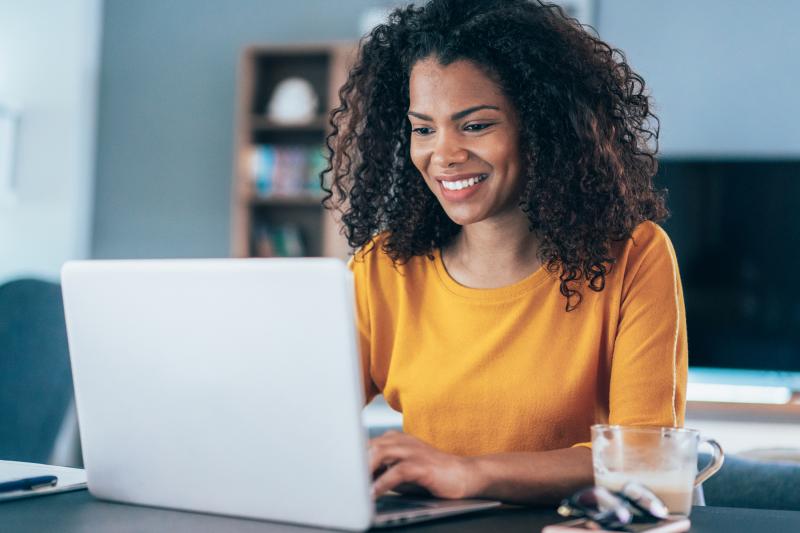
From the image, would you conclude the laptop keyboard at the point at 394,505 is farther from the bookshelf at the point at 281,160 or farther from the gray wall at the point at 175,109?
the gray wall at the point at 175,109

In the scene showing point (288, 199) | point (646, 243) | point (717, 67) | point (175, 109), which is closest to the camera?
point (646, 243)

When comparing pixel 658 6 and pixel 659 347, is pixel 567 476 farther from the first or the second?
pixel 658 6

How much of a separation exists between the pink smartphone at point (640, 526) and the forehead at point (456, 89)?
674 mm

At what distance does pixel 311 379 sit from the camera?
2.55ft

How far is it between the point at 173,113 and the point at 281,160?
692 mm

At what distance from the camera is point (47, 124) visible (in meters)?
4.12

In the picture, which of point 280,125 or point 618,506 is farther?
point 280,125

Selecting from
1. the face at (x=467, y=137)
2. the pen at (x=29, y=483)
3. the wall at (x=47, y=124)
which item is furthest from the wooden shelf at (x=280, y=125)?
the pen at (x=29, y=483)

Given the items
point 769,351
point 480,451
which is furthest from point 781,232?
point 480,451

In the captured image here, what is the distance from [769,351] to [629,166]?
7.82 ft

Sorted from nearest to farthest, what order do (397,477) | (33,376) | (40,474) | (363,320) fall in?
1. (397,477)
2. (40,474)
3. (363,320)
4. (33,376)

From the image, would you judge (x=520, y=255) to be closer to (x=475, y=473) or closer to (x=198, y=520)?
(x=475, y=473)

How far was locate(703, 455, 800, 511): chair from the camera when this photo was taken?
4.46 ft

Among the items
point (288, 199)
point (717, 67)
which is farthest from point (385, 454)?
point (717, 67)
